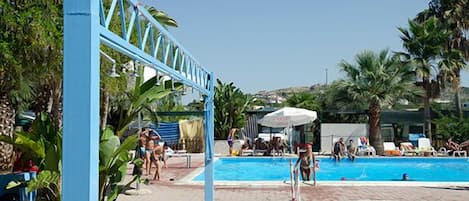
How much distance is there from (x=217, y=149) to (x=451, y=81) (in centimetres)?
1451

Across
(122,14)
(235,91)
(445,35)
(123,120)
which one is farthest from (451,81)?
(122,14)

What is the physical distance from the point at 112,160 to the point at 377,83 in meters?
23.1

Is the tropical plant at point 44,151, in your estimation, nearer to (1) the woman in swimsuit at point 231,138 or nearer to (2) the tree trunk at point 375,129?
(1) the woman in swimsuit at point 231,138

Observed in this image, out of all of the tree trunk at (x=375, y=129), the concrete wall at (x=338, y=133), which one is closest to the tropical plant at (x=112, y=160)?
the concrete wall at (x=338, y=133)

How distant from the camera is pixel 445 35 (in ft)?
102

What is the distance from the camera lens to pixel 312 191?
13.9 meters

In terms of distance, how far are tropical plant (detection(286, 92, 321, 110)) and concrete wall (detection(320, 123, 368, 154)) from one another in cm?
736

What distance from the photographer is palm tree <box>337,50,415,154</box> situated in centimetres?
2875

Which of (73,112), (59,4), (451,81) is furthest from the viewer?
(451,81)

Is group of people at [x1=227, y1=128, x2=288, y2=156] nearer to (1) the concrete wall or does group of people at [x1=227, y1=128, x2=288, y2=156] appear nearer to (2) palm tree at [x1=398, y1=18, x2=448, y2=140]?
(1) the concrete wall

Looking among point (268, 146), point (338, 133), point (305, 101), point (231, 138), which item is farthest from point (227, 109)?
point (305, 101)

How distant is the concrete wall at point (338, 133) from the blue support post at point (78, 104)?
2615 cm

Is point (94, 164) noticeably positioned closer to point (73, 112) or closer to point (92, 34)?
point (73, 112)

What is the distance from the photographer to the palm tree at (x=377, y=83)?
2875 centimetres
